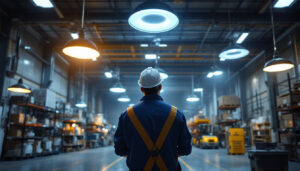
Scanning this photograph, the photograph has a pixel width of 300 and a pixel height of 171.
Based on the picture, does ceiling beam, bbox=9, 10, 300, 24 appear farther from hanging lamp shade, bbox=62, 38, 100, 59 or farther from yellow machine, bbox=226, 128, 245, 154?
yellow machine, bbox=226, 128, 245, 154

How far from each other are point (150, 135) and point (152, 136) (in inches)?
0.7

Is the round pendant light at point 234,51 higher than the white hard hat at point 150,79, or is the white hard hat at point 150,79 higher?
the round pendant light at point 234,51

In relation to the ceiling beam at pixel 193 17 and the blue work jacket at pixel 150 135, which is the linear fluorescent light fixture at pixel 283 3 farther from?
the blue work jacket at pixel 150 135

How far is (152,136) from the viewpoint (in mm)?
1979

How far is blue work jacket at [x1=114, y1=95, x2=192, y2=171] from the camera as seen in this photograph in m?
1.97

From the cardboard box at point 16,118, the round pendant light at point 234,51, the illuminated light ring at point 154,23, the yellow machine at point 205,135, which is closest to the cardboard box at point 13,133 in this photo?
the cardboard box at point 16,118

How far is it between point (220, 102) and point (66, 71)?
13.3 m

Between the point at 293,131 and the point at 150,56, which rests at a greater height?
the point at 150,56

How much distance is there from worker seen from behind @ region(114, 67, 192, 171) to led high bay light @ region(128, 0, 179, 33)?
142 inches

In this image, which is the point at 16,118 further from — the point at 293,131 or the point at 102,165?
the point at 293,131

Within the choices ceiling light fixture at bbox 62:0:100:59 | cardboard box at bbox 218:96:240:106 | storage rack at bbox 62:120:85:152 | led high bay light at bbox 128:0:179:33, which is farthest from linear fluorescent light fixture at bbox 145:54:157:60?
led high bay light at bbox 128:0:179:33

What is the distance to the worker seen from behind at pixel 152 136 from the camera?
1.96m

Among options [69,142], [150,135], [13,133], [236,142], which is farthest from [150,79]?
[69,142]

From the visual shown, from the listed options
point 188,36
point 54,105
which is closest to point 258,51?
point 188,36
